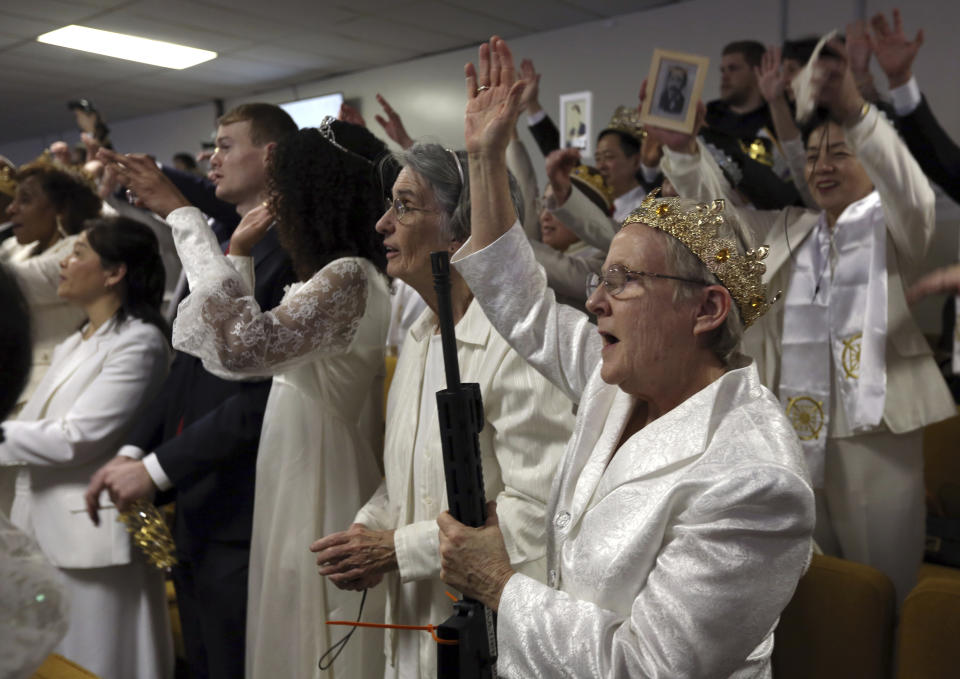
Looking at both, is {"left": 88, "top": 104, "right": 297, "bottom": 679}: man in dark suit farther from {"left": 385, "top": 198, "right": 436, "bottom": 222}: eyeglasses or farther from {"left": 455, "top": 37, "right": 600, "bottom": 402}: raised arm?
{"left": 455, "top": 37, "right": 600, "bottom": 402}: raised arm

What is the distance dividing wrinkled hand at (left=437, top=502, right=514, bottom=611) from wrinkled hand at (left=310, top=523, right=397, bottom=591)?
0.35 m

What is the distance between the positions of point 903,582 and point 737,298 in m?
1.44

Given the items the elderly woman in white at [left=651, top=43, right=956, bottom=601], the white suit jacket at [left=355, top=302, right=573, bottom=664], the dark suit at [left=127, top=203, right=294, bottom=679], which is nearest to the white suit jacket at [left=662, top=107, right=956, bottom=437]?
the elderly woman in white at [left=651, top=43, right=956, bottom=601]

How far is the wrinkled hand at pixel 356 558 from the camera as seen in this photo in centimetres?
159

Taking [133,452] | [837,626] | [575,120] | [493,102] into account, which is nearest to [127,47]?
[575,120]

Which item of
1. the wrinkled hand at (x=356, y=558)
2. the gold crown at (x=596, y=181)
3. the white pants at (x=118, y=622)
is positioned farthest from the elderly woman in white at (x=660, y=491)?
the gold crown at (x=596, y=181)

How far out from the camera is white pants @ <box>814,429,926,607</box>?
2.20 metres

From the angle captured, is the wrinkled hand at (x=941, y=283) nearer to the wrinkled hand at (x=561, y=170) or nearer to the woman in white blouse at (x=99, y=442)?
the wrinkled hand at (x=561, y=170)

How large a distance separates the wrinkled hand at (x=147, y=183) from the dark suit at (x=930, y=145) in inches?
75.8

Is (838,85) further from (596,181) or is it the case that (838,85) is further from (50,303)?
(50,303)

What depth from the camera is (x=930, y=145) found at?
2322 mm

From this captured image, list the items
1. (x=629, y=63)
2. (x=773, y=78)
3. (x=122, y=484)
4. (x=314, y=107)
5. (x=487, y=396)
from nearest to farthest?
(x=487, y=396) < (x=122, y=484) < (x=773, y=78) < (x=629, y=63) < (x=314, y=107)

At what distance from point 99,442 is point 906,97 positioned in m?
2.46

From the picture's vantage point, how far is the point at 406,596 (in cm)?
170
